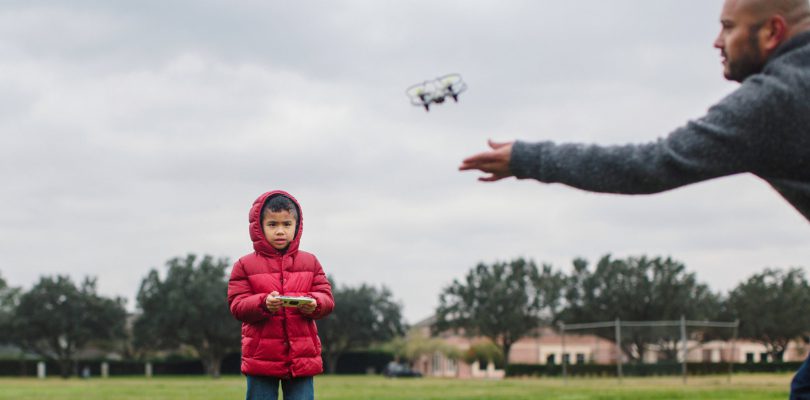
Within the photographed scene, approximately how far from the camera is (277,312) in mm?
5785

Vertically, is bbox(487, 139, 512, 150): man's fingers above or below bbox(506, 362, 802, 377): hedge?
above

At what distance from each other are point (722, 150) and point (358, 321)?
10057cm

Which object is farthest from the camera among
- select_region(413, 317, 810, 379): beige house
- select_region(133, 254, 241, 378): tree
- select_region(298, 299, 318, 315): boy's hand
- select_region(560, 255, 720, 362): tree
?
select_region(133, 254, 241, 378): tree

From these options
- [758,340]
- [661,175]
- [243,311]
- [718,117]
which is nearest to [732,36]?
[718,117]

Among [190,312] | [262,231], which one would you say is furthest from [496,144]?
[190,312]

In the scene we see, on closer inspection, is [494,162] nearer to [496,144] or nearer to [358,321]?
[496,144]

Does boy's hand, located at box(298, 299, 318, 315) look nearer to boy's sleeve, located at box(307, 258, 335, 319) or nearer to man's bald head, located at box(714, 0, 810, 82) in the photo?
boy's sleeve, located at box(307, 258, 335, 319)

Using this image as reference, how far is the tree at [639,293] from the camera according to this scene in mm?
79500

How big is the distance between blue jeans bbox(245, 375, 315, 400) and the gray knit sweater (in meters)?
3.55

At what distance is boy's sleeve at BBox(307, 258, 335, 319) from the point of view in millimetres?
5848

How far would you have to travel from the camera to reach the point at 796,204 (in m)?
2.97

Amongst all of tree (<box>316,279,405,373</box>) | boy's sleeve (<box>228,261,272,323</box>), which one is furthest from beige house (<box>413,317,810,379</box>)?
boy's sleeve (<box>228,261,272,323</box>)

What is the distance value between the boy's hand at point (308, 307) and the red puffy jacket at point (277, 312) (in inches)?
3.0

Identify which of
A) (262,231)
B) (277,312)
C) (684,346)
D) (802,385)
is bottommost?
(684,346)
